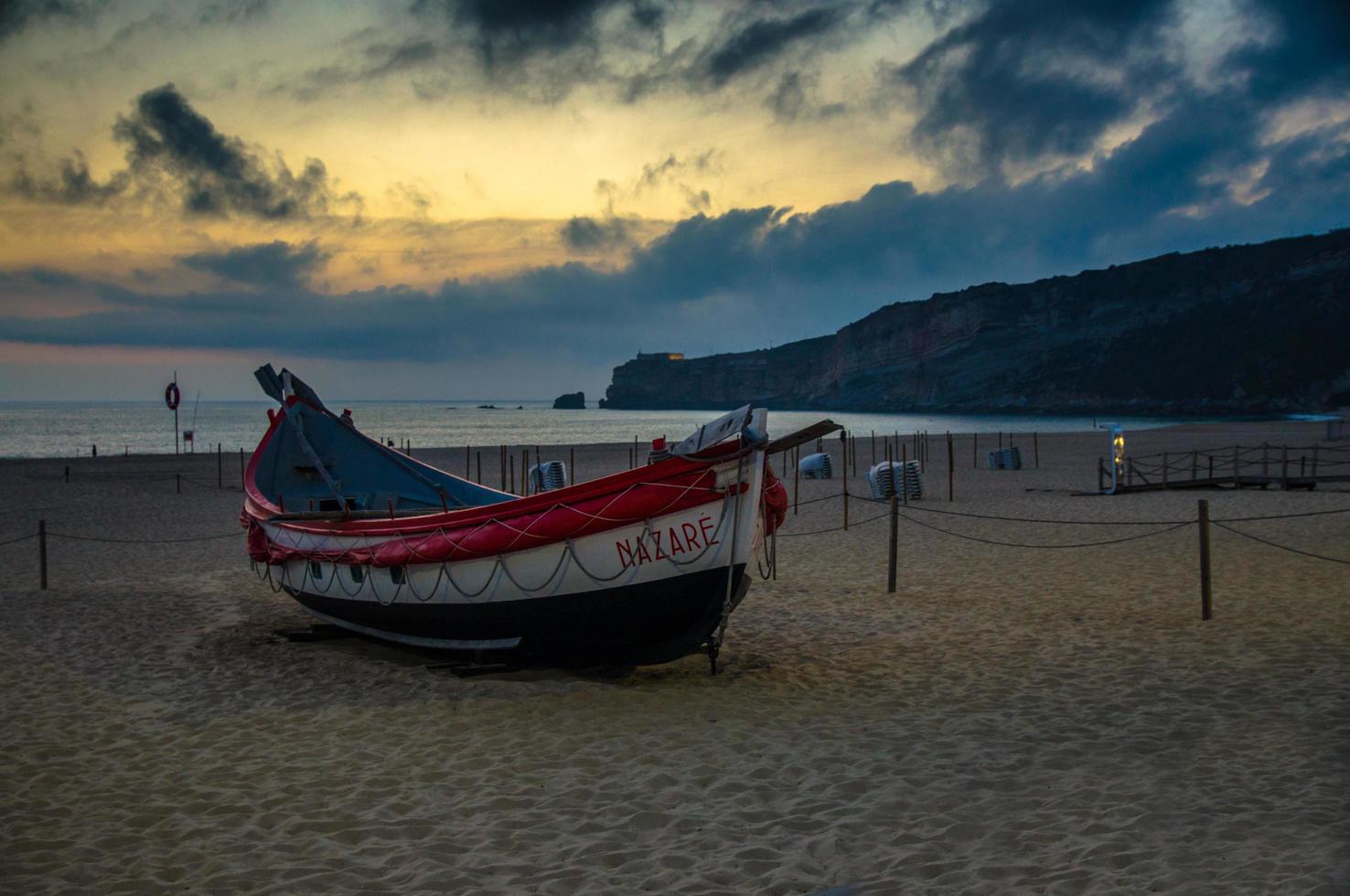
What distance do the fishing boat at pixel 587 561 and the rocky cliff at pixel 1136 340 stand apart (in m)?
113

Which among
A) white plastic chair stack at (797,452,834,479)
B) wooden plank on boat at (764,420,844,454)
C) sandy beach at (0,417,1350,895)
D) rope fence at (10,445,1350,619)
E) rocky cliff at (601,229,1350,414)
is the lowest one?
sandy beach at (0,417,1350,895)

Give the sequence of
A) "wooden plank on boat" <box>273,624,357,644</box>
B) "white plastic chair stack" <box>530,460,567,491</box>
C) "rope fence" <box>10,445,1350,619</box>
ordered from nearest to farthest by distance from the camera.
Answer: "rope fence" <box>10,445,1350,619</box> < "wooden plank on boat" <box>273,624,357,644</box> < "white plastic chair stack" <box>530,460,567,491</box>

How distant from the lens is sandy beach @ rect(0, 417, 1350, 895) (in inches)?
163

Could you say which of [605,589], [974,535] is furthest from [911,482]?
[605,589]

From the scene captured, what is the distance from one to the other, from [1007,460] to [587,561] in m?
26.1

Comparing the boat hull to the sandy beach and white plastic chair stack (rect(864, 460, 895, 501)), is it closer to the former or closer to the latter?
the sandy beach

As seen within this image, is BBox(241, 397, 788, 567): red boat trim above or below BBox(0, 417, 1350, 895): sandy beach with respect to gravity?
above

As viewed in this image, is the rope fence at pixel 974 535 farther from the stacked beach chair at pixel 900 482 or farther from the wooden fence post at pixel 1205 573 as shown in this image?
the stacked beach chair at pixel 900 482

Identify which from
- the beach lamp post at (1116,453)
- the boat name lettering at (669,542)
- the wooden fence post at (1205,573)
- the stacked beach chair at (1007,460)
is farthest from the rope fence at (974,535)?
the stacked beach chair at (1007,460)

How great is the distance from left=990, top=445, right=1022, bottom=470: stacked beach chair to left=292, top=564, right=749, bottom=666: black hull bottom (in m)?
25.0

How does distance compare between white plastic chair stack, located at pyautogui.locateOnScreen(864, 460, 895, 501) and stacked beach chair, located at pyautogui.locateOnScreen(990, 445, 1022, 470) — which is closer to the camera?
white plastic chair stack, located at pyautogui.locateOnScreen(864, 460, 895, 501)

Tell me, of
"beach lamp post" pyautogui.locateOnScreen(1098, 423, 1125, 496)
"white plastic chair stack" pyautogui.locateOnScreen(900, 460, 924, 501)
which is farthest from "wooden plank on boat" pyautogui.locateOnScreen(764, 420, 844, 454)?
"beach lamp post" pyautogui.locateOnScreen(1098, 423, 1125, 496)

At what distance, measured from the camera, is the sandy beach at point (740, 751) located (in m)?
4.13

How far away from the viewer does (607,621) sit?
7.04 metres
